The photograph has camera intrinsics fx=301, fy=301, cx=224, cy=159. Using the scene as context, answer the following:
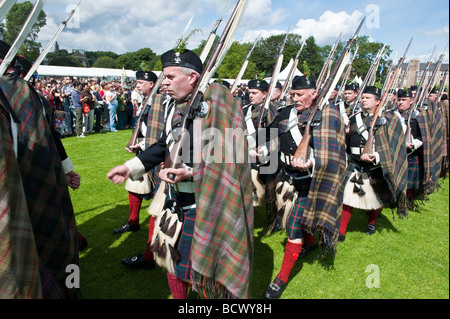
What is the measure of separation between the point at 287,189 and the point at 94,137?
414 inches

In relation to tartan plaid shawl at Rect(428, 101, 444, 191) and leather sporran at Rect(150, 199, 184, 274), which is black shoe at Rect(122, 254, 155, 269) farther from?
tartan plaid shawl at Rect(428, 101, 444, 191)

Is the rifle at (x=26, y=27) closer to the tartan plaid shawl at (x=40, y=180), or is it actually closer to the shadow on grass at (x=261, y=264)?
the tartan plaid shawl at (x=40, y=180)

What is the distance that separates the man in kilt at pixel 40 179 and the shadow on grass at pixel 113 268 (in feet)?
3.77

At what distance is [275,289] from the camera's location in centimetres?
347

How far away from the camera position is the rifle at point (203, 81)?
2.27 metres

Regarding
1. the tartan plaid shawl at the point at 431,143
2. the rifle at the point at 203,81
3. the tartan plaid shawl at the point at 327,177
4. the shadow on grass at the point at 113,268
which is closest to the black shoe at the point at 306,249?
the tartan plaid shawl at the point at 327,177

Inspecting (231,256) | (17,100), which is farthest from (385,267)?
(17,100)

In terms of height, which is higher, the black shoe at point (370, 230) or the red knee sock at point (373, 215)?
the red knee sock at point (373, 215)

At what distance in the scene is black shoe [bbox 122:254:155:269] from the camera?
387 cm

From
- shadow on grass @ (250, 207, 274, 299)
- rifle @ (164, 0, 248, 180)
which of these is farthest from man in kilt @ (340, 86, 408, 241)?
rifle @ (164, 0, 248, 180)

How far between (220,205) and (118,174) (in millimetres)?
847

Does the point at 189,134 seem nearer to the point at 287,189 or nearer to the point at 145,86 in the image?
the point at 287,189

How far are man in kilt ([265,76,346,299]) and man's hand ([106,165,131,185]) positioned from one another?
6.18 feet

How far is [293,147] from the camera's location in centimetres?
377
